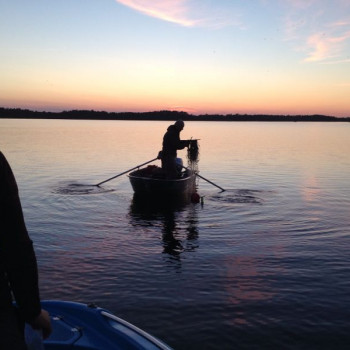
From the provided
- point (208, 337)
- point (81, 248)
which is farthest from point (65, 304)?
point (81, 248)

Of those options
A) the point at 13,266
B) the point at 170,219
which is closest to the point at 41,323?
the point at 13,266

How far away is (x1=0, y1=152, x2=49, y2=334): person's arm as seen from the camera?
6.55ft

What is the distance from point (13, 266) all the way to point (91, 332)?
89.9 inches

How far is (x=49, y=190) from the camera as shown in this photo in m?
20.8

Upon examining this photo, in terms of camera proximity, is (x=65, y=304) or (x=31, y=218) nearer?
(x=65, y=304)

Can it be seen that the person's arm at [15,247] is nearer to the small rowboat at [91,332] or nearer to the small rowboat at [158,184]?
the small rowboat at [91,332]

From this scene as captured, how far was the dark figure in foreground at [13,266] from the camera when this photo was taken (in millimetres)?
2002

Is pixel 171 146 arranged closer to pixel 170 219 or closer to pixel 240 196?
pixel 170 219

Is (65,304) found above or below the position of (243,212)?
above

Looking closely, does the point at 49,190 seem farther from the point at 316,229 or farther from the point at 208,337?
the point at 208,337

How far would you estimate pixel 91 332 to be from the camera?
13.2 feet

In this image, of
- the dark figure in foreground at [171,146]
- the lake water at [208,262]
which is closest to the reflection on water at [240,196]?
the lake water at [208,262]

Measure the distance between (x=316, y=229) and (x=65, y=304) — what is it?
1089 cm

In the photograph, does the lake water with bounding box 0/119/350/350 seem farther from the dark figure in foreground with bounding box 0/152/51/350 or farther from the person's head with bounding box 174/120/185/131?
the dark figure in foreground with bounding box 0/152/51/350
